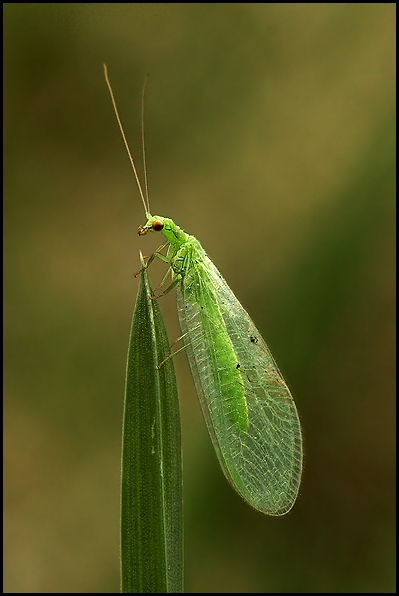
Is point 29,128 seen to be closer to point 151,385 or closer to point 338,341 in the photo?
point 338,341

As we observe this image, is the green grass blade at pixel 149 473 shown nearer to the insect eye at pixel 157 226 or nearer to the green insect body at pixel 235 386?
the green insect body at pixel 235 386

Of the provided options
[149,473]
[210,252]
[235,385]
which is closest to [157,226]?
[235,385]

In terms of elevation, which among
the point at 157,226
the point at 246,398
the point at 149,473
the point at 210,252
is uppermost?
the point at 210,252

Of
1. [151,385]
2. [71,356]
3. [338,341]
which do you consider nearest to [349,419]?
[338,341]

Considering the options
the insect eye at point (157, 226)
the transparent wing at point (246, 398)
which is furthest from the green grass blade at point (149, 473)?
the insect eye at point (157, 226)

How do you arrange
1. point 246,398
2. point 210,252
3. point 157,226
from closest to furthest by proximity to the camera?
point 246,398 → point 157,226 → point 210,252

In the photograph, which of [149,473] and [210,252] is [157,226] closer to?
[149,473]
